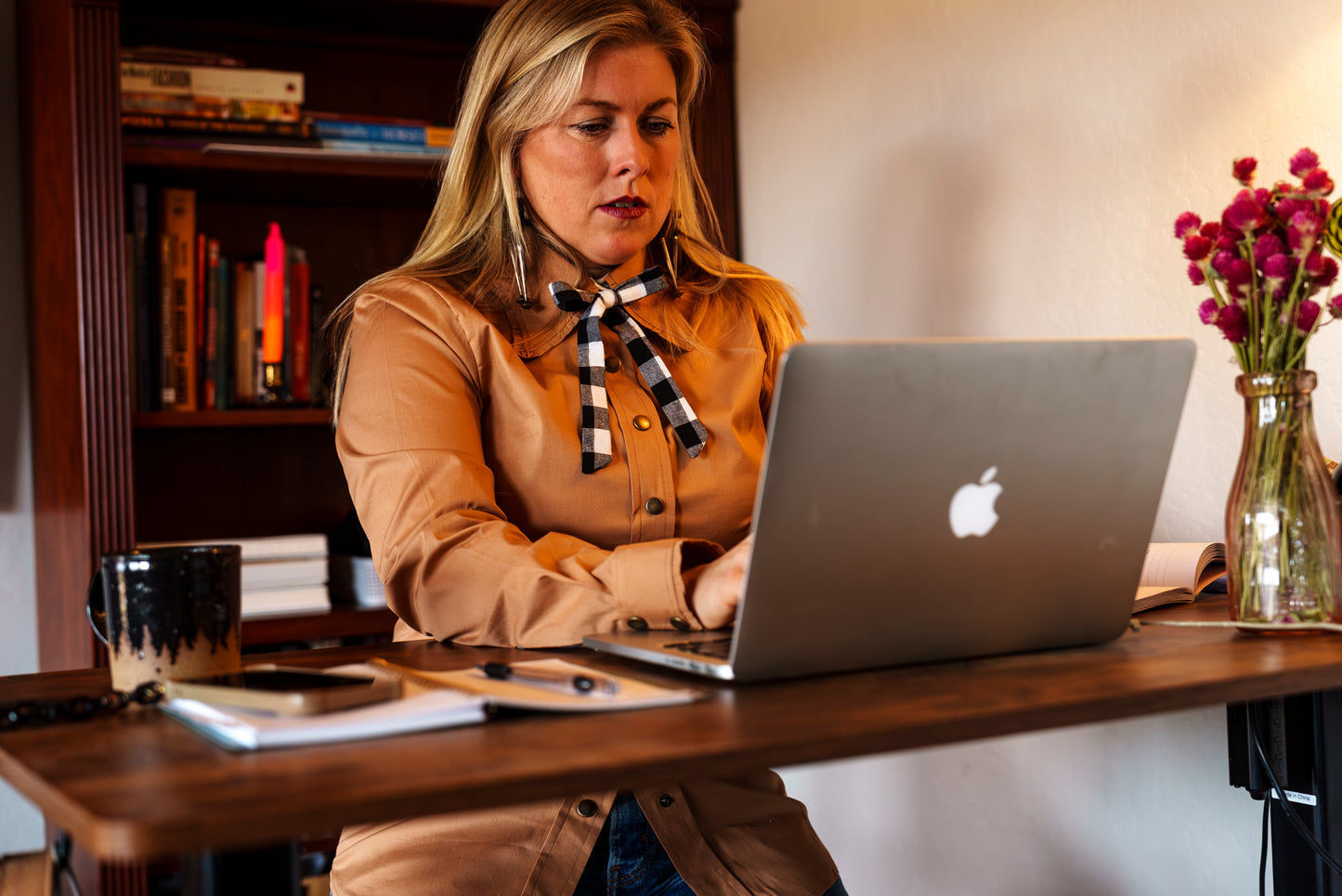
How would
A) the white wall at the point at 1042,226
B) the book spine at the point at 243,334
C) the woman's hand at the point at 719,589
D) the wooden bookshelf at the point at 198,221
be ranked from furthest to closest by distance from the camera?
the book spine at the point at 243,334 < the wooden bookshelf at the point at 198,221 < the white wall at the point at 1042,226 < the woman's hand at the point at 719,589

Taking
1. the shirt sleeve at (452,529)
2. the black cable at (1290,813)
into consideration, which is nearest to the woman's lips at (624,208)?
the shirt sleeve at (452,529)

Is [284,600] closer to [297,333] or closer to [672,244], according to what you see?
[297,333]

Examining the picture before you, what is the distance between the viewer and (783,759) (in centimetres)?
62

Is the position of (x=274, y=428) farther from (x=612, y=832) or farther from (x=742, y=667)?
(x=742, y=667)

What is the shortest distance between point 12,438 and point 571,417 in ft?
4.63

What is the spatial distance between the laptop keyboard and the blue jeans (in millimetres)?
225

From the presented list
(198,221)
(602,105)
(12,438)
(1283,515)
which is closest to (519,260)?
(602,105)

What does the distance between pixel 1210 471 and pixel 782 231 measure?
1.04 m

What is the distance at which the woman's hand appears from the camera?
0.89 m

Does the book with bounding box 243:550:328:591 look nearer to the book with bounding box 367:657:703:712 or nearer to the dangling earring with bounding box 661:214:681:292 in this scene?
the dangling earring with bounding box 661:214:681:292

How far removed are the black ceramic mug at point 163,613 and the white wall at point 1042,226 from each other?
3.84 ft

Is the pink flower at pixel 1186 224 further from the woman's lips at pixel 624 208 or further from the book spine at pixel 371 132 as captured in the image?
the book spine at pixel 371 132

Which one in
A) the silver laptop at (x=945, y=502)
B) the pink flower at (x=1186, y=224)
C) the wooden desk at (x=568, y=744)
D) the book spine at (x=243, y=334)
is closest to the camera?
the wooden desk at (x=568, y=744)

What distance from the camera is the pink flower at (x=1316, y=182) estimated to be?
3.05ft
